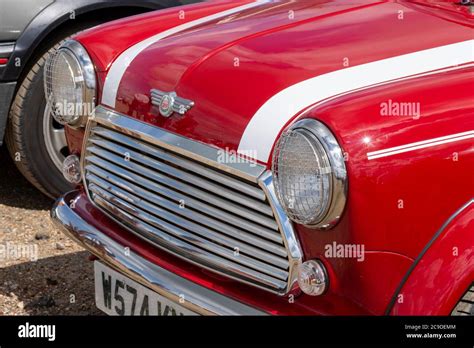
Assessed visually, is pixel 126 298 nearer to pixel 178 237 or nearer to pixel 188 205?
pixel 178 237

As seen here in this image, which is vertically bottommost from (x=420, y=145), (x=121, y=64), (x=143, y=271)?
(x=143, y=271)

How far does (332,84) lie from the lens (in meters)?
2.46

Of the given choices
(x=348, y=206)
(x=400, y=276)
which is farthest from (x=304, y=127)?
(x=400, y=276)

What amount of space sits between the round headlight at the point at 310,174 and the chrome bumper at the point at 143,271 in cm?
33

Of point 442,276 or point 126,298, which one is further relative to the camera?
point 126,298

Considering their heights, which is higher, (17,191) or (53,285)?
(17,191)

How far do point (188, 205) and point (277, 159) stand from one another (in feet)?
1.30

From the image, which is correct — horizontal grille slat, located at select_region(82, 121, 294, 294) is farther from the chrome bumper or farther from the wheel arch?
the wheel arch

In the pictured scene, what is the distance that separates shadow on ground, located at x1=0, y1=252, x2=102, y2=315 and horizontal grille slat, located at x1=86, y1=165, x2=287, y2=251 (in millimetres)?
808

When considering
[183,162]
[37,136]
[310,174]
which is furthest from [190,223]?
[37,136]

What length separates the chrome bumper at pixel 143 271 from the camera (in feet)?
8.10

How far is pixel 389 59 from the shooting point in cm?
256

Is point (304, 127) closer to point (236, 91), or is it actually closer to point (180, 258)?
point (236, 91)
